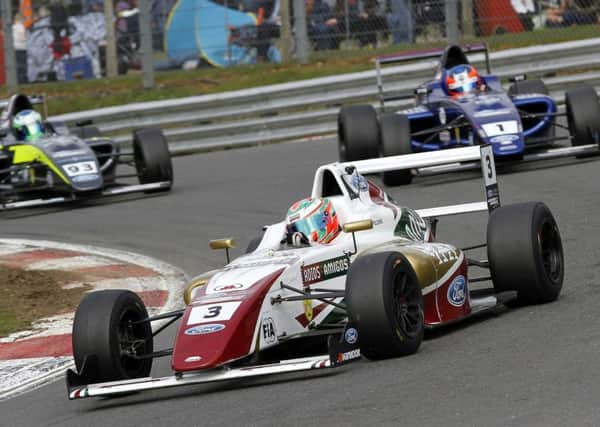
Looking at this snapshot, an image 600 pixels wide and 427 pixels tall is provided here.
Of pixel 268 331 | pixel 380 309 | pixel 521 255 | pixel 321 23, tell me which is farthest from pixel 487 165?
pixel 321 23

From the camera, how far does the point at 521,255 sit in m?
8.50

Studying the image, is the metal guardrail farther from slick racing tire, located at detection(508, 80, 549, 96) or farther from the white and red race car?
the white and red race car

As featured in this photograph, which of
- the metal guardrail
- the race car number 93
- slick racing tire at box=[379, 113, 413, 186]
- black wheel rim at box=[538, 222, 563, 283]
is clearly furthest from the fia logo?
the metal guardrail

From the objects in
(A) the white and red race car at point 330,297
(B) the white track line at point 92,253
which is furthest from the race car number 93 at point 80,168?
(A) the white and red race car at point 330,297

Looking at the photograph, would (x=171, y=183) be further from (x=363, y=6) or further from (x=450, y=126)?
(x=363, y=6)

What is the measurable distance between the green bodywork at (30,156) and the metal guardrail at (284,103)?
4.10 meters

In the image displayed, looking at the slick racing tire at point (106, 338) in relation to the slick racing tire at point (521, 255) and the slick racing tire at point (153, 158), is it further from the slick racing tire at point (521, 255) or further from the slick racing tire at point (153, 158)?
the slick racing tire at point (153, 158)

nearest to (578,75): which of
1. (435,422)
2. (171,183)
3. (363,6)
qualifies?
(363,6)

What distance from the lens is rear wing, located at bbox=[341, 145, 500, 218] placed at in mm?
9375

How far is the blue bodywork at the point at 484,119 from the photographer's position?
14.9 metres

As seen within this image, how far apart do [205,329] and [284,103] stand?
13.8m

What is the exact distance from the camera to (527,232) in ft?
27.8

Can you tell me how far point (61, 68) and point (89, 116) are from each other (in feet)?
7.45

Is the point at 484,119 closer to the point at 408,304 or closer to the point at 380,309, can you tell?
the point at 408,304
